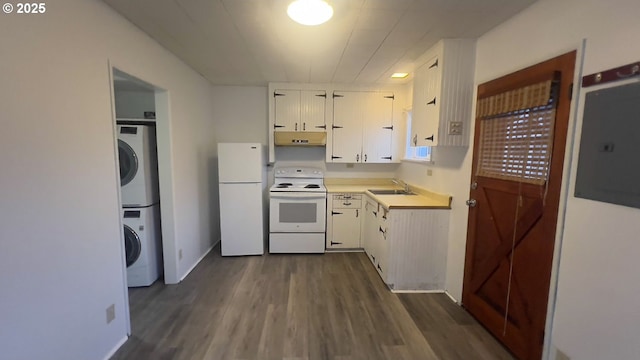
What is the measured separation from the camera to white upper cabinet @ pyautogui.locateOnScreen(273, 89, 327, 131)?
395 cm

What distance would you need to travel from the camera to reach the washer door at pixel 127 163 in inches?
107

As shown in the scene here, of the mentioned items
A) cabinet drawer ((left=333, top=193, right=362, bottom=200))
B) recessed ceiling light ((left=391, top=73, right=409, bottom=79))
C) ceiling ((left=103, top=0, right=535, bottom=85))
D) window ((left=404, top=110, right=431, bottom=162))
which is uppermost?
recessed ceiling light ((left=391, top=73, right=409, bottom=79))

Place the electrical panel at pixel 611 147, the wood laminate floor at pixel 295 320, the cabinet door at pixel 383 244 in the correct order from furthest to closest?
1. the cabinet door at pixel 383 244
2. the wood laminate floor at pixel 295 320
3. the electrical panel at pixel 611 147

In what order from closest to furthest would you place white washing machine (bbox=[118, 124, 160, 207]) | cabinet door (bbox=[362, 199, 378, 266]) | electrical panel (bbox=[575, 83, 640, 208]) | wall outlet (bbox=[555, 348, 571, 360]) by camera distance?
electrical panel (bbox=[575, 83, 640, 208]) → wall outlet (bbox=[555, 348, 571, 360]) → white washing machine (bbox=[118, 124, 160, 207]) → cabinet door (bbox=[362, 199, 378, 266])

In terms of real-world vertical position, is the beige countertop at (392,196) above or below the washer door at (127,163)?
below

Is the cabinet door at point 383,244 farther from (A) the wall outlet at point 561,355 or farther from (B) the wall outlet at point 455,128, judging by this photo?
(A) the wall outlet at point 561,355

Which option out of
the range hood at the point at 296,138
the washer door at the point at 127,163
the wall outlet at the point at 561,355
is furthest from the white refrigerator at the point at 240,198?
the wall outlet at the point at 561,355

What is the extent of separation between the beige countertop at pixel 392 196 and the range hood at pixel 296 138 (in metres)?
0.74

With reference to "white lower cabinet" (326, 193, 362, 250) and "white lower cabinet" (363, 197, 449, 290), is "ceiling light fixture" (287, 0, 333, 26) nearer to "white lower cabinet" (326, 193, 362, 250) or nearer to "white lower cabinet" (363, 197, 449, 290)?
"white lower cabinet" (363, 197, 449, 290)

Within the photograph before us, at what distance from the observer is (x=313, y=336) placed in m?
2.13

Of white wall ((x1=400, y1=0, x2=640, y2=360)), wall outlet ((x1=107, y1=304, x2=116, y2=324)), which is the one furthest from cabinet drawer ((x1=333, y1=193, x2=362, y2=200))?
wall outlet ((x1=107, y1=304, x2=116, y2=324))

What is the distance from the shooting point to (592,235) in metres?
1.41

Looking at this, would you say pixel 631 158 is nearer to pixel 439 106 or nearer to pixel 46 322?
pixel 439 106

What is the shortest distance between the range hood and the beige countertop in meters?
0.74
